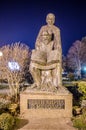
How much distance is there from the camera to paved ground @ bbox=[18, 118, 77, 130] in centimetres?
652

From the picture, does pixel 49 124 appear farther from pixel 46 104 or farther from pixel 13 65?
pixel 13 65

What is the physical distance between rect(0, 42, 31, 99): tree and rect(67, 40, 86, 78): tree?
19.6 meters

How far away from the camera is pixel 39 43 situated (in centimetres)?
840

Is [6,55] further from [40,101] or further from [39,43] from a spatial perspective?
[40,101]

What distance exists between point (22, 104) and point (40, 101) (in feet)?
1.70

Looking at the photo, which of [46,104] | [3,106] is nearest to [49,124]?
[46,104]

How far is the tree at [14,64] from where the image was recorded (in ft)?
42.4

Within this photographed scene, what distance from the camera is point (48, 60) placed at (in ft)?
26.1

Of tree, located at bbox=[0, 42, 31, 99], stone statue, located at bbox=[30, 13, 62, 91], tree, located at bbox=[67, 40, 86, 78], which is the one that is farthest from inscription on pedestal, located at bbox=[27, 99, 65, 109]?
tree, located at bbox=[67, 40, 86, 78]

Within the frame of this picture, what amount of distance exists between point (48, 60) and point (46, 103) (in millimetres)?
1271

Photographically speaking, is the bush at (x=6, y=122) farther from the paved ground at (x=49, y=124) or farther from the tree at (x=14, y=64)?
the tree at (x=14, y=64)

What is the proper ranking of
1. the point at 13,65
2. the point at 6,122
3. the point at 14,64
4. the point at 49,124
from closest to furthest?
the point at 6,122
the point at 49,124
the point at 13,65
the point at 14,64

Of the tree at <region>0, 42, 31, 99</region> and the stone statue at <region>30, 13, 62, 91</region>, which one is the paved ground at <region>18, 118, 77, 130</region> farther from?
the tree at <region>0, 42, 31, 99</region>

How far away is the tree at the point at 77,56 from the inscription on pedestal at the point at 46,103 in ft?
87.3
